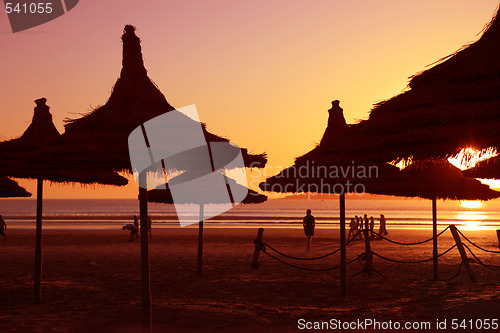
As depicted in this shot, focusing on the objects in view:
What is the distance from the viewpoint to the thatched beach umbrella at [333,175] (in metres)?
10.8

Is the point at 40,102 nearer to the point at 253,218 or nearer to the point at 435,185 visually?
the point at 435,185

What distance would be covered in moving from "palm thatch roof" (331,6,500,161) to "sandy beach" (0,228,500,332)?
3499mm

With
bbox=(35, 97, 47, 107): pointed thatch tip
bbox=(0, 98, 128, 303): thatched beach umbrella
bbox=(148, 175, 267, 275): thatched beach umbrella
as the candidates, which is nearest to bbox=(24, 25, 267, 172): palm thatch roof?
bbox=(0, 98, 128, 303): thatched beach umbrella

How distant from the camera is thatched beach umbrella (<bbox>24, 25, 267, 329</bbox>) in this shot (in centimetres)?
691

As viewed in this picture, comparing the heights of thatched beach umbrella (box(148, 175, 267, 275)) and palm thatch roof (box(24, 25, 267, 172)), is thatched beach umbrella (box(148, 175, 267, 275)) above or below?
below

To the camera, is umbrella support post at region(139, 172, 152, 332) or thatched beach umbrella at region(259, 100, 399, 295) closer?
umbrella support post at region(139, 172, 152, 332)

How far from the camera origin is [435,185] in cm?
1266

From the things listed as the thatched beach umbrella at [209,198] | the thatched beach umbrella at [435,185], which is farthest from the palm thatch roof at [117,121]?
the thatched beach umbrella at [209,198]

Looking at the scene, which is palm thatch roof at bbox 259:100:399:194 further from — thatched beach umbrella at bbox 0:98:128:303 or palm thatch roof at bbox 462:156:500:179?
thatched beach umbrella at bbox 0:98:128:303

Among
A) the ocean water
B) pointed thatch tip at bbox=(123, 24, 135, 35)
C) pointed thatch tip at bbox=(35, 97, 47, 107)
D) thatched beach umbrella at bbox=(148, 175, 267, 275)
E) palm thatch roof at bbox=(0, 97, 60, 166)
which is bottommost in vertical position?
the ocean water

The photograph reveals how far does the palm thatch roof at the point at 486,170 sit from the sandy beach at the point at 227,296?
2327 mm

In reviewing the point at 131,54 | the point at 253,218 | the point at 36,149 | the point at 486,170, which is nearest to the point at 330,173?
the point at 486,170

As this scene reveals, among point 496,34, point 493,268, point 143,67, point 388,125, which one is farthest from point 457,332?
point 493,268

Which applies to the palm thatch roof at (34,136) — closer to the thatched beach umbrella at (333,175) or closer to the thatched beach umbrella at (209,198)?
the thatched beach umbrella at (209,198)
